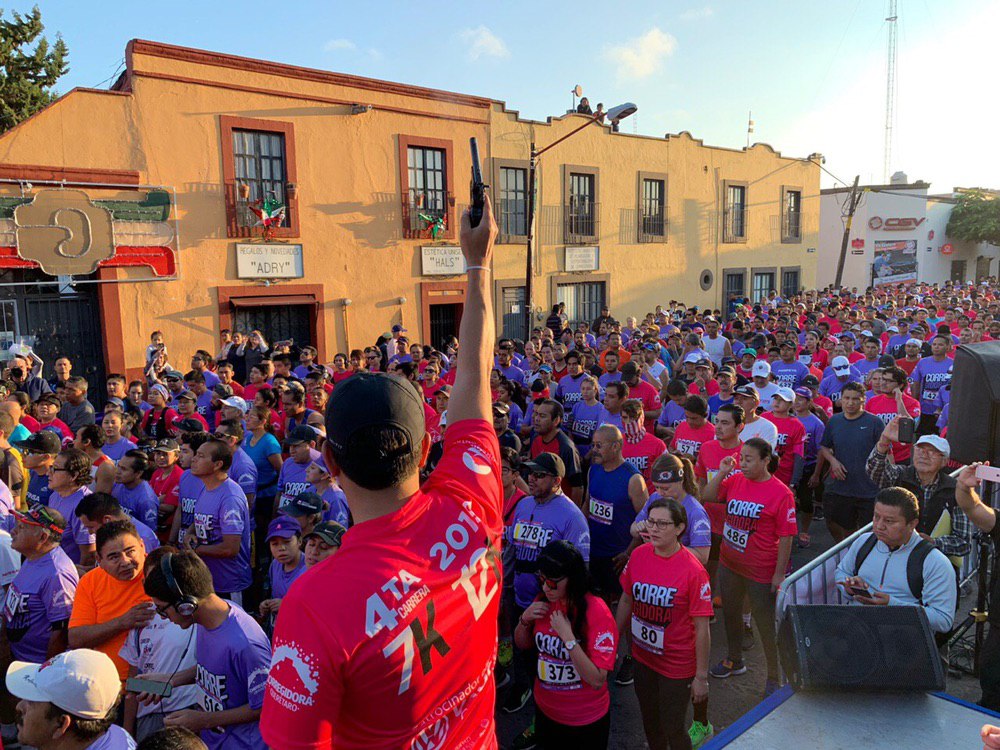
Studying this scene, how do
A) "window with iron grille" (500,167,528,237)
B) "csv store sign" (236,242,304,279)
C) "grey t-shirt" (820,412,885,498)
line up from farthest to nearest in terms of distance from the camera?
"window with iron grille" (500,167,528,237) < "csv store sign" (236,242,304,279) < "grey t-shirt" (820,412,885,498)

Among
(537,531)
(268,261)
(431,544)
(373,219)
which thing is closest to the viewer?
(431,544)

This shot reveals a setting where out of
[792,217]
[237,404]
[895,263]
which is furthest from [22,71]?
[895,263]

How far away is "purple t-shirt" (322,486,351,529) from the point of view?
5.21 meters

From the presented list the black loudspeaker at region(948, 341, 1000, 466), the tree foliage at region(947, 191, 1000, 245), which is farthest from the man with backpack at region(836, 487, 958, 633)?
the tree foliage at region(947, 191, 1000, 245)

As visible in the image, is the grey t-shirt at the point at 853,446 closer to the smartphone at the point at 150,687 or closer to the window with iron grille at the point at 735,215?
the smartphone at the point at 150,687

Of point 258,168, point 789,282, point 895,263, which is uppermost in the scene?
point 258,168

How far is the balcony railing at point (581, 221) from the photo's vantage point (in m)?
21.3

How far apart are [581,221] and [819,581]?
18.2m

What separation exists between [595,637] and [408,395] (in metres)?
2.76

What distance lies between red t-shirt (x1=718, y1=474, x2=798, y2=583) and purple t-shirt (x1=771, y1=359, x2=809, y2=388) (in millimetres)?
5134

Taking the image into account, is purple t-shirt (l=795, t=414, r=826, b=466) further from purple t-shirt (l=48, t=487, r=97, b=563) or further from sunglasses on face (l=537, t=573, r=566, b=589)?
purple t-shirt (l=48, t=487, r=97, b=563)

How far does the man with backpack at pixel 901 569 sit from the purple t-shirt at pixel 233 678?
11.1 ft

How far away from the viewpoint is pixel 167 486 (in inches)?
240

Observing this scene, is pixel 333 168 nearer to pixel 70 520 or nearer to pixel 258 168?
pixel 258 168
